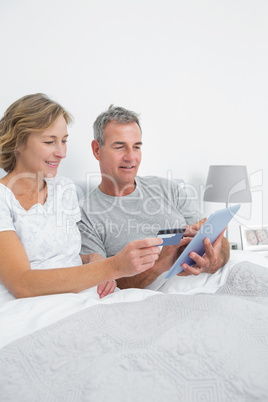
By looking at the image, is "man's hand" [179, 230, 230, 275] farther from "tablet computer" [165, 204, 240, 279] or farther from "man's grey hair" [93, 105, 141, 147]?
"man's grey hair" [93, 105, 141, 147]

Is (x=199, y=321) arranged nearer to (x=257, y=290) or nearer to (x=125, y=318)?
(x=125, y=318)

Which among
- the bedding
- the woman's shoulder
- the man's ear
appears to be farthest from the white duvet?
the man's ear

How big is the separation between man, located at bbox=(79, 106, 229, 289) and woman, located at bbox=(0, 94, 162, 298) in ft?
0.69

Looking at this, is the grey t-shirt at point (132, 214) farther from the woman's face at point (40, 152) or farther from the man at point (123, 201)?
the woman's face at point (40, 152)

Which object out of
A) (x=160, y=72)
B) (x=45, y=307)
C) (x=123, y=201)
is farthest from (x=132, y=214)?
(x=160, y=72)

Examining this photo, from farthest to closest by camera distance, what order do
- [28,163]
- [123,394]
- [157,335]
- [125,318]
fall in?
[28,163]
[125,318]
[157,335]
[123,394]

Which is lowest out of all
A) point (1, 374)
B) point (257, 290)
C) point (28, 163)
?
point (257, 290)

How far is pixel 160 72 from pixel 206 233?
174cm

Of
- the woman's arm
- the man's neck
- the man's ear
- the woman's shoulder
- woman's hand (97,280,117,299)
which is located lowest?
woman's hand (97,280,117,299)

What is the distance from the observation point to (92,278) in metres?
1.14

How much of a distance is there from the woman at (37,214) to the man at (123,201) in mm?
211

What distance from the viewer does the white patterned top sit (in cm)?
129

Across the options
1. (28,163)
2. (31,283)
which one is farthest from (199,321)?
(28,163)

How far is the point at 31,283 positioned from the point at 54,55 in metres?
1.46
